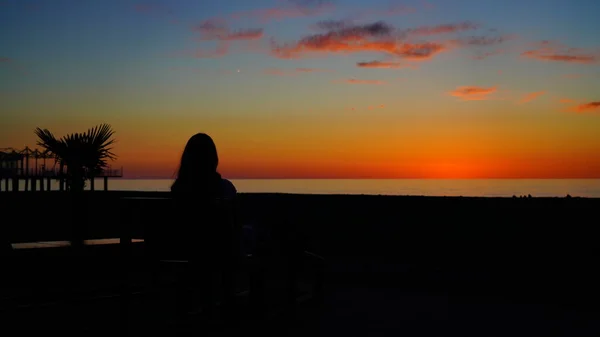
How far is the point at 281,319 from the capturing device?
5824 mm

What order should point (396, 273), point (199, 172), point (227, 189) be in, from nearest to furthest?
point (199, 172) → point (227, 189) → point (396, 273)

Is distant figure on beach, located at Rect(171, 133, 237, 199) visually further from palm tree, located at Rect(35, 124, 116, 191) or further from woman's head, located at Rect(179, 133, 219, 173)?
palm tree, located at Rect(35, 124, 116, 191)

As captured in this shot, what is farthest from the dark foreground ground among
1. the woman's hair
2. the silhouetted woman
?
the woman's hair

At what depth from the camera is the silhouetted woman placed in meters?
4.43

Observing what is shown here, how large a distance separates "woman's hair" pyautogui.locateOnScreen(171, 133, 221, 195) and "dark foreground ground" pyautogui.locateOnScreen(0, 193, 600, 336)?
95 cm

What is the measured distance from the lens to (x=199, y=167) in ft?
15.2

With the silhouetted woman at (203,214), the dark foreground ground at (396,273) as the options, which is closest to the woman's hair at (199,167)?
the silhouetted woman at (203,214)

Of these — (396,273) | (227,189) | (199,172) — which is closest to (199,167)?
(199,172)

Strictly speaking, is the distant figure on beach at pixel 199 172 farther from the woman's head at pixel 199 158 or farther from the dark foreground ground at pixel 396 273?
the dark foreground ground at pixel 396 273

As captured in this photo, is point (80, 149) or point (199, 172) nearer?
point (199, 172)

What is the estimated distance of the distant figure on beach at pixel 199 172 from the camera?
4543mm

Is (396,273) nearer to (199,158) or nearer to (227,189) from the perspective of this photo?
(227,189)

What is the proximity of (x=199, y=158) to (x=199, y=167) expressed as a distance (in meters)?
0.08

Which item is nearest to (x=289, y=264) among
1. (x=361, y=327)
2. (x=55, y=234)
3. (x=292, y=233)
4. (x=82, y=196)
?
(x=292, y=233)
